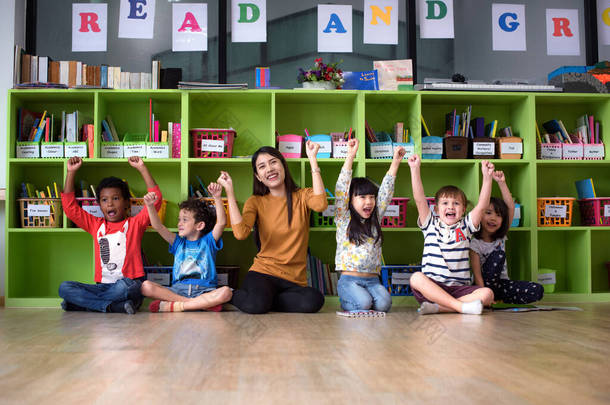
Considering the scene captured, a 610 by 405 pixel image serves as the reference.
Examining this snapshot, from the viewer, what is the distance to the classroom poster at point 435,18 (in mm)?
3803

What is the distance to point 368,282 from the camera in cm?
295

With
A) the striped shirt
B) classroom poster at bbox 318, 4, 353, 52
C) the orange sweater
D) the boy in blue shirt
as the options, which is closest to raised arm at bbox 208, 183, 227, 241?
the boy in blue shirt

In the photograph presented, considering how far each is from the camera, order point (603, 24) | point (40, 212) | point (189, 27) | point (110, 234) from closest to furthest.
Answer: point (110, 234) < point (40, 212) < point (189, 27) < point (603, 24)

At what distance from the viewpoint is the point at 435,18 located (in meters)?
3.82

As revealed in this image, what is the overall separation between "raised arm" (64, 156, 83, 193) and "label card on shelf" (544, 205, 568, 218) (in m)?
2.91

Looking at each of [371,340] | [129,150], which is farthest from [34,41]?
[371,340]

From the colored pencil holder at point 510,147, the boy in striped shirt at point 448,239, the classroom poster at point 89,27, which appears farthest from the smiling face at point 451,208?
the classroom poster at point 89,27

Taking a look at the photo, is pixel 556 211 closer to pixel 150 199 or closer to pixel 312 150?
pixel 312 150

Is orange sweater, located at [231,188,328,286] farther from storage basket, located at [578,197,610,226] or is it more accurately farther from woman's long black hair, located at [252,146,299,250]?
storage basket, located at [578,197,610,226]

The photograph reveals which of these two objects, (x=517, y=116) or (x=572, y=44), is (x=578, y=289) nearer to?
(x=517, y=116)

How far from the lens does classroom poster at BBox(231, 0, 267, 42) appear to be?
12.2 ft

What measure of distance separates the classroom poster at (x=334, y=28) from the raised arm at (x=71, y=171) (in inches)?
69.8

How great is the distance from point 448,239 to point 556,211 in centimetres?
97

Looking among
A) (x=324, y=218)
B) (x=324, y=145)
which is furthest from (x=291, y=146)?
(x=324, y=218)
